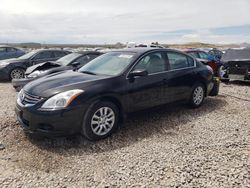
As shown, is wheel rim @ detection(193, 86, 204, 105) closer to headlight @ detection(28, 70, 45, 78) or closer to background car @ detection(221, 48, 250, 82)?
background car @ detection(221, 48, 250, 82)

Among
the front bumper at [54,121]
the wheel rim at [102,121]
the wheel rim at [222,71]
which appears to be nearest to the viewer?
the front bumper at [54,121]

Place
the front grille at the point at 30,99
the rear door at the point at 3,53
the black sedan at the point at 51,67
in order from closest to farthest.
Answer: the front grille at the point at 30,99 → the black sedan at the point at 51,67 → the rear door at the point at 3,53

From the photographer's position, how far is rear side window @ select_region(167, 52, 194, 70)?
5.61m

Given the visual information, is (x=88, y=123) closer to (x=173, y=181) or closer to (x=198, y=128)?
(x=173, y=181)

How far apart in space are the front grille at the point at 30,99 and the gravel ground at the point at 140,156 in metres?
0.65

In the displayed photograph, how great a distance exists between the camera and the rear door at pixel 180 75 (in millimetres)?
5516

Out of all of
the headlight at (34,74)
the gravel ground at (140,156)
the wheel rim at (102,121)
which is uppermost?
the headlight at (34,74)

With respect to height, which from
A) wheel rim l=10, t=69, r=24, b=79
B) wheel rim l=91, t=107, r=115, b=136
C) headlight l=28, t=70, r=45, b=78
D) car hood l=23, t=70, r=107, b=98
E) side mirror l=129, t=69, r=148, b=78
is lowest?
wheel rim l=91, t=107, r=115, b=136

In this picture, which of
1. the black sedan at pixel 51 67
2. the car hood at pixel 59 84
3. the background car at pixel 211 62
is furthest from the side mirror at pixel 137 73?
the background car at pixel 211 62

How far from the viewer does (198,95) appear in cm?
631

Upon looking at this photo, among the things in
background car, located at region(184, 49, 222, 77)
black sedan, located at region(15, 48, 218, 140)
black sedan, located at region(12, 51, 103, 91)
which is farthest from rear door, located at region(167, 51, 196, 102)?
background car, located at region(184, 49, 222, 77)

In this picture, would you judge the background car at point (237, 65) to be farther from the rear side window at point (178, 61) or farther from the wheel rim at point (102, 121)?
the wheel rim at point (102, 121)

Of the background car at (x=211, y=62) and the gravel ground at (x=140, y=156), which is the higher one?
the background car at (x=211, y=62)

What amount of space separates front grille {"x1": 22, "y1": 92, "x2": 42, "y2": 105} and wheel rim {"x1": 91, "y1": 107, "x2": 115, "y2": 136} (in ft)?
3.06
